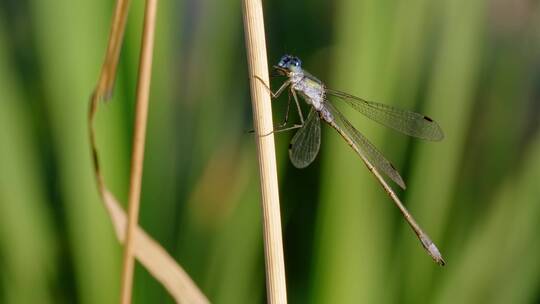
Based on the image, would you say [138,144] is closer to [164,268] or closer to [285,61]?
[164,268]

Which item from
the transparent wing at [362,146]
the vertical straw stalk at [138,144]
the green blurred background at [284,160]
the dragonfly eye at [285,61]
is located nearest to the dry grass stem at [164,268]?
the vertical straw stalk at [138,144]

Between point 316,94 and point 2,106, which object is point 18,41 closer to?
point 2,106

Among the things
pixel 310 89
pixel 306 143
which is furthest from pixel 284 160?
pixel 310 89

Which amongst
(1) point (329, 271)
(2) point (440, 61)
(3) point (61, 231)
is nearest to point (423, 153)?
(2) point (440, 61)

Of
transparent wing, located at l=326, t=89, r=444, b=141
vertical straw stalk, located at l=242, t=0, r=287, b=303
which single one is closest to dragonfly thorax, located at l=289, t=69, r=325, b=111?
transparent wing, located at l=326, t=89, r=444, b=141

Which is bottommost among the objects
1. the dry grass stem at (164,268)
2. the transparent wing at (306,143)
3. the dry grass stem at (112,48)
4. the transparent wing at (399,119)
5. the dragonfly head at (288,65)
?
the dry grass stem at (164,268)

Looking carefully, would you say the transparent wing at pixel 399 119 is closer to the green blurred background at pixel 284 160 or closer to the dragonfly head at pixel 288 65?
the green blurred background at pixel 284 160
